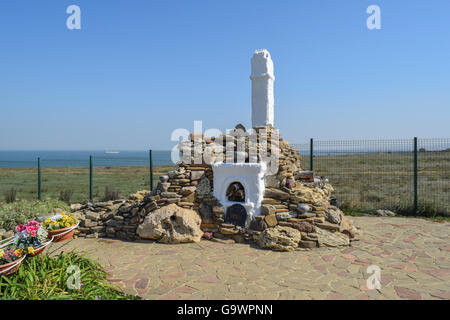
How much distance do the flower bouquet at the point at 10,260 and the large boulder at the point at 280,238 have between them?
423cm

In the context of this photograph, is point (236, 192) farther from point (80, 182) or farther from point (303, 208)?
point (80, 182)

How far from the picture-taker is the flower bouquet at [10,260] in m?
3.58

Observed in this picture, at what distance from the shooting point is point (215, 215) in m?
6.87

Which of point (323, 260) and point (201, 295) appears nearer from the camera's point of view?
point (201, 295)

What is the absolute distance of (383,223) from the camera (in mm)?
8102

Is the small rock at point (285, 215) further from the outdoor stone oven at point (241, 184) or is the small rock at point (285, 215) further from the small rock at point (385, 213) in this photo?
the small rock at point (385, 213)

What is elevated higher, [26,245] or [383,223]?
[26,245]

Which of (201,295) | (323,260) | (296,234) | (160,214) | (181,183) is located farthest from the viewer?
(181,183)

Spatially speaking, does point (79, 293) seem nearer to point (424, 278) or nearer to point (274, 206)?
point (274, 206)

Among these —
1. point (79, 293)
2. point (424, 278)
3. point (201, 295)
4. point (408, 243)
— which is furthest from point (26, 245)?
point (408, 243)

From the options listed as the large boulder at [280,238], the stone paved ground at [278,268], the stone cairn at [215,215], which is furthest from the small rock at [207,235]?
the large boulder at [280,238]

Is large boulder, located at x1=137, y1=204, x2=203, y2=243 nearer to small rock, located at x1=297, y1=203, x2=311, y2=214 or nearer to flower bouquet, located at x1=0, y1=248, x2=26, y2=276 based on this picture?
small rock, located at x1=297, y1=203, x2=311, y2=214
